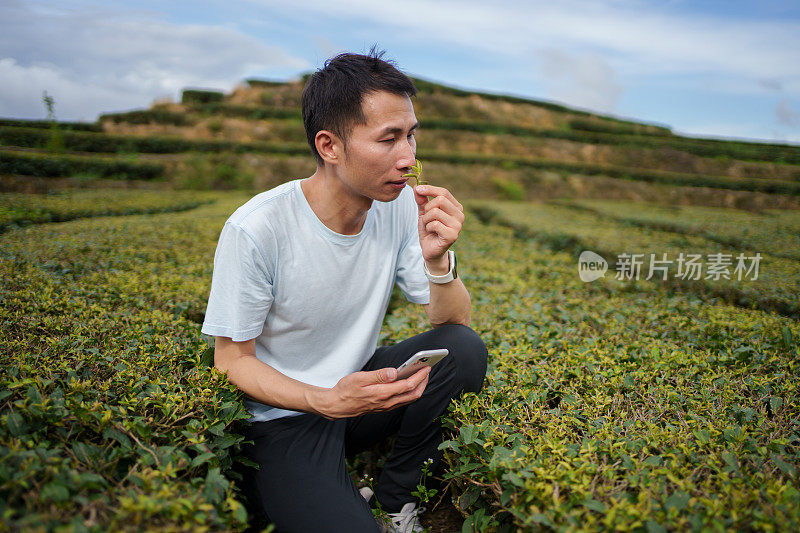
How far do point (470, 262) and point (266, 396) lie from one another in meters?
3.89

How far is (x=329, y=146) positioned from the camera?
197 centimetres

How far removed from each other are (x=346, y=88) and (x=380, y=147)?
281mm

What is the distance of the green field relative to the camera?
47.0 inches

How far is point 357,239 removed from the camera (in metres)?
2.07

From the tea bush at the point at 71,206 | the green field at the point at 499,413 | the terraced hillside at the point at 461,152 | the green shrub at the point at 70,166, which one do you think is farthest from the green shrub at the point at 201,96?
the green field at the point at 499,413

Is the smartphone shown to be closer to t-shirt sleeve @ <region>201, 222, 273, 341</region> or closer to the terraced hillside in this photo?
t-shirt sleeve @ <region>201, 222, 273, 341</region>

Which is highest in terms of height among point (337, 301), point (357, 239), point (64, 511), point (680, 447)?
point (357, 239)

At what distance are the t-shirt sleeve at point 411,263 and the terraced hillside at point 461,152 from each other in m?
13.9

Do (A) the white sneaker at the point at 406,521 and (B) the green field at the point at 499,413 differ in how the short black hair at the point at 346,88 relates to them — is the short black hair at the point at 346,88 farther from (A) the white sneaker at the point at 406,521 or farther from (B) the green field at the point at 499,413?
(A) the white sneaker at the point at 406,521

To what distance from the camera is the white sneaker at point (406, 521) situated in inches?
76.9

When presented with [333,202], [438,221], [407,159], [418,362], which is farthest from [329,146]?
[418,362]

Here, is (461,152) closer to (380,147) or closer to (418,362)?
(380,147)

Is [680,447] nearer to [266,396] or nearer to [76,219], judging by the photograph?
[266,396]

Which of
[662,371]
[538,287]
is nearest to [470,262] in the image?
[538,287]
